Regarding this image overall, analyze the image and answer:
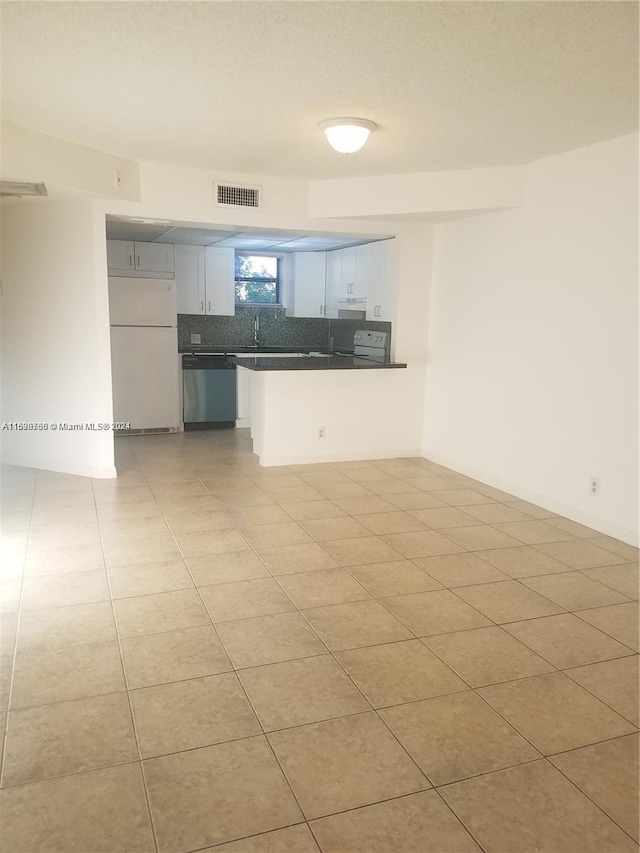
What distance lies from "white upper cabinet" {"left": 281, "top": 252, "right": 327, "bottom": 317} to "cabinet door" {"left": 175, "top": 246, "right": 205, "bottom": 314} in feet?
3.98

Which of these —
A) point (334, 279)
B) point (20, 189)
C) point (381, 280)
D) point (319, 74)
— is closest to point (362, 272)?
point (381, 280)

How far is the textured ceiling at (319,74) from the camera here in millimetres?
2326

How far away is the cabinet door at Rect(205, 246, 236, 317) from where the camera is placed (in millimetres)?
7457

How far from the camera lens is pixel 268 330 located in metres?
8.16

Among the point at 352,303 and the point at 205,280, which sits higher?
the point at 205,280

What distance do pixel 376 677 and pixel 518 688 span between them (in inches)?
21.6

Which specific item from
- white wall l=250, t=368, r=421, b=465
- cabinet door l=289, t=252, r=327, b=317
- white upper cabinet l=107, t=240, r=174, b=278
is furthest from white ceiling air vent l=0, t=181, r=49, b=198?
cabinet door l=289, t=252, r=327, b=317

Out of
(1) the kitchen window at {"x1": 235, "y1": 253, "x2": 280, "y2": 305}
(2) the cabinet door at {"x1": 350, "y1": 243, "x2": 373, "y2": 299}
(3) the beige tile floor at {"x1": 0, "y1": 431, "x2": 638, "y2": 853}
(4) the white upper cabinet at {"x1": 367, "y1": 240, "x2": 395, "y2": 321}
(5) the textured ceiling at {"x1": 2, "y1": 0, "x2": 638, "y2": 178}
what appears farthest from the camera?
(1) the kitchen window at {"x1": 235, "y1": 253, "x2": 280, "y2": 305}

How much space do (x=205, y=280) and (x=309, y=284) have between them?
127 centimetres

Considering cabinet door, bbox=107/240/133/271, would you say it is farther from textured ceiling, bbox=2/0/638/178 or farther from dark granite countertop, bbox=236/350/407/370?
textured ceiling, bbox=2/0/638/178

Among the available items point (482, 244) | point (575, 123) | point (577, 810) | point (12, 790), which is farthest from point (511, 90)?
point (12, 790)

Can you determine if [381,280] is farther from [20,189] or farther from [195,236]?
[20,189]

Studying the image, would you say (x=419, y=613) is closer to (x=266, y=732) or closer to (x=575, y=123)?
(x=266, y=732)

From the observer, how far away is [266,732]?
7.03 feet
